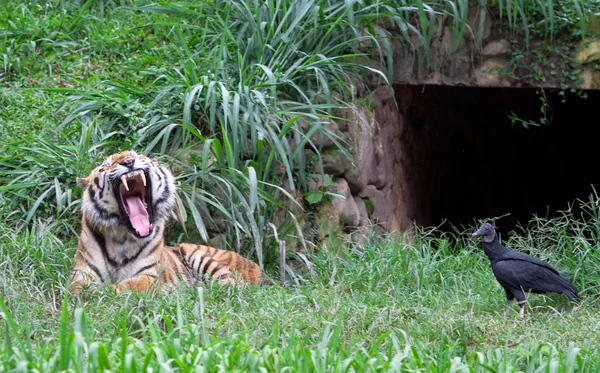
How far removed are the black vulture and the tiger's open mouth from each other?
6.80 ft

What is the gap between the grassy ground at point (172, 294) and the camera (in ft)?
11.4

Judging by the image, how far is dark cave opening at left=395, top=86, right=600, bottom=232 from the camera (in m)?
10.1

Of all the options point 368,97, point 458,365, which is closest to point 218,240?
point 368,97

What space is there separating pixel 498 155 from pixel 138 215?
302 inches

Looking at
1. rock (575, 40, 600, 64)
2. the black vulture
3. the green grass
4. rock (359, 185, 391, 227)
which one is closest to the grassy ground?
the green grass

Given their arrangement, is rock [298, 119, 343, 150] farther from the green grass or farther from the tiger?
the tiger

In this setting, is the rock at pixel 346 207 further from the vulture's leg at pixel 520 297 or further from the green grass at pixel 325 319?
the vulture's leg at pixel 520 297

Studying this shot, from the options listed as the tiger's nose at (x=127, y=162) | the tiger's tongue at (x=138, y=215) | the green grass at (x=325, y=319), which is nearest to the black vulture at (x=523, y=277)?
the green grass at (x=325, y=319)

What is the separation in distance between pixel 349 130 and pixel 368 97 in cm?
44

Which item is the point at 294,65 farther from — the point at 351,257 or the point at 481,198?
the point at 481,198

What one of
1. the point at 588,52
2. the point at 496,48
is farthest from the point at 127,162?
the point at 588,52

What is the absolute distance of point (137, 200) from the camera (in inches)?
211

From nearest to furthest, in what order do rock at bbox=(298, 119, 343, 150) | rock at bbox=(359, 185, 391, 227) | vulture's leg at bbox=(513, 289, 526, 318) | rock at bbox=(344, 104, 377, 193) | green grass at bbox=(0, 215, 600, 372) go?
green grass at bbox=(0, 215, 600, 372) → vulture's leg at bbox=(513, 289, 526, 318) → rock at bbox=(298, 119, 343, 150) → rock at bbox=(344, 104, 377, 193) → rock at bbox=(359, 185, 391, 227)

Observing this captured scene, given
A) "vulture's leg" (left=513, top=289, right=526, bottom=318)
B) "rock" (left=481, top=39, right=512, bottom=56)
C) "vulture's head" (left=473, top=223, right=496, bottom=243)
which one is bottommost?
"vulture's leg" (left=513, top=289, right=526, bottom=318)
